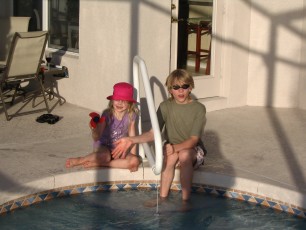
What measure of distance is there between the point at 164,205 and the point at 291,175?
3.58 ft

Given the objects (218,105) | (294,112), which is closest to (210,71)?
(218,105)

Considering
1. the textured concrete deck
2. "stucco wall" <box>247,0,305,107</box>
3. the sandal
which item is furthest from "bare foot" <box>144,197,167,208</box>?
"stucco wall" <box>247,0,305,107</box>

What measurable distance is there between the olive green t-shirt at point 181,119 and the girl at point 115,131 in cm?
28

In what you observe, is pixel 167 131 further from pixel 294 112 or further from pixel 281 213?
pixel 294 112

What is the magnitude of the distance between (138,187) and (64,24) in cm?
366

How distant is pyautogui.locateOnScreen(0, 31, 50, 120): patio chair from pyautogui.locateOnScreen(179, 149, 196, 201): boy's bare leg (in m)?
2.65

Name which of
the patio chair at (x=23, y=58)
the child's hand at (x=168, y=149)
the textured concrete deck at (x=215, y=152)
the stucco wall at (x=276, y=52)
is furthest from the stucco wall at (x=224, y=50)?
the child's hand at (x=168, y=149)

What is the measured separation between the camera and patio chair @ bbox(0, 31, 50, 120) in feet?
24.0

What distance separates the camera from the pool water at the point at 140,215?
16.2 feet

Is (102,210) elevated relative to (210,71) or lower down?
lower down

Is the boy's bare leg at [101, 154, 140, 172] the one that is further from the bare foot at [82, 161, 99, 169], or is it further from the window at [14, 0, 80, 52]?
the window at [14, 0, 80, 52]

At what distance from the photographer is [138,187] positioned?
566 centimetres

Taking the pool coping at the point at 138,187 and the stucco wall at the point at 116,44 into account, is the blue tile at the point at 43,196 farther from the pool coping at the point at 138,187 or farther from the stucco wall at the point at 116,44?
the stucco wall at the point at 116,44

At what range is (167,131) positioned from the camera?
5574mm
